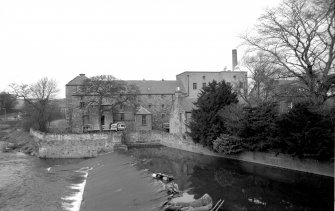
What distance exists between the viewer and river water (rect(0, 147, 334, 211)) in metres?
15.1

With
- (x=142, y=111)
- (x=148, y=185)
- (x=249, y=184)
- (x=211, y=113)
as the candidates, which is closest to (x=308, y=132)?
(x=249, y=184)

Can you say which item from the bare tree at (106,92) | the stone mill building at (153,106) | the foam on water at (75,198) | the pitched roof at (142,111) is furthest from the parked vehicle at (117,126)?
the foam on water at (75,198)

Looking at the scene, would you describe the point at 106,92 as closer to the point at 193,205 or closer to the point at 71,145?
the point at 71,145

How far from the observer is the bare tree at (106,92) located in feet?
123

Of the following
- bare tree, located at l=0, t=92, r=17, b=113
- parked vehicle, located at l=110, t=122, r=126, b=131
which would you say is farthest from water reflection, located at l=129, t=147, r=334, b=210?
bare tree, located at l=0, t=92, r=17, b=113

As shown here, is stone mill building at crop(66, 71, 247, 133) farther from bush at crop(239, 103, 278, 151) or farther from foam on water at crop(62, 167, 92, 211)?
foam on water at crop(62, 167, 92, 211)

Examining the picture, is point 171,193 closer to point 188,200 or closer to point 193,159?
point 188,200

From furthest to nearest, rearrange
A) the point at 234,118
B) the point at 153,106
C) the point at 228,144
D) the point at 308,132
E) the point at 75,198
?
the point at 153,106
the point at 228,144
the point at 234,118
the point at 308,132
the point at 75,198

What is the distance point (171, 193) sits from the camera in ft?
52.0

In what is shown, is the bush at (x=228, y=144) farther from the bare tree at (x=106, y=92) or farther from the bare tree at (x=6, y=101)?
the bare tree at (x=6, y=101)

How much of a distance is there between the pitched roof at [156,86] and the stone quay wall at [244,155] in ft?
35.1

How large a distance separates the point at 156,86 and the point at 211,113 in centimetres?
2243

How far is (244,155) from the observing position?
2617 cm

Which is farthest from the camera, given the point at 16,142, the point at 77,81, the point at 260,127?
the point at 77,81
